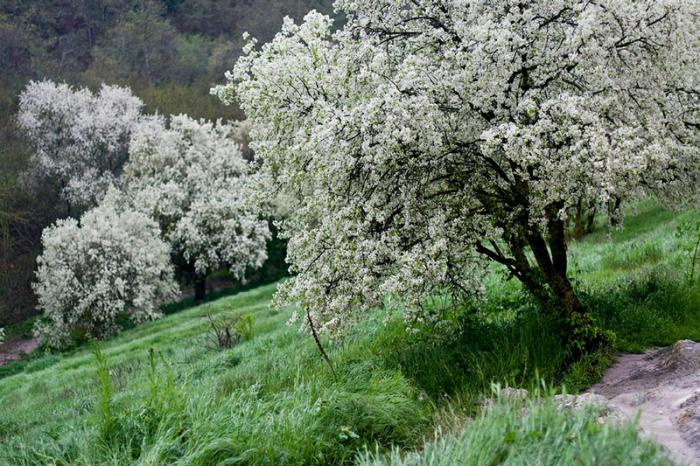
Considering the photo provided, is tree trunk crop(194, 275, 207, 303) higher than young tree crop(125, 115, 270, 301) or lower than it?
lower

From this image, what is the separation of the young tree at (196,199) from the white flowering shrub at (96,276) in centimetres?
332

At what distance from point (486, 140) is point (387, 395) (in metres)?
3.58

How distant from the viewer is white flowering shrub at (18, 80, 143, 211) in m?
46.5

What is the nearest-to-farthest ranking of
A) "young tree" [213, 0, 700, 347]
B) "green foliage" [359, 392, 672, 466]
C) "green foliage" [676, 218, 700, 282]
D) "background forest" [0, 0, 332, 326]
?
"green foliage" [359, 392, 672, 466], "young tree" [213, 0, 700, 347], "green foliage" [676, 218, 700, 282], "background forest" [0, 0, 332, 326]

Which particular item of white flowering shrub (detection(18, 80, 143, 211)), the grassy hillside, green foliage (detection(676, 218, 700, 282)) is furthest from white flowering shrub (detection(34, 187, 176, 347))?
green foliage (detection(676, 218, 700, 282))

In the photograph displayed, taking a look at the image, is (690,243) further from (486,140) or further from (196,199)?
(196,199)

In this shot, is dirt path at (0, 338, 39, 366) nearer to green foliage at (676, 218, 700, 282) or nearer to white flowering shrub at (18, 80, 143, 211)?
white flowering shrub at (18, 80, 143, 211)

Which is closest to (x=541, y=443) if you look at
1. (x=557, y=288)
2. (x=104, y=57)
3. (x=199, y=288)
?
(x=557, y=288)

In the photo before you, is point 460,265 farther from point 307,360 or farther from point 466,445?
point 466,445

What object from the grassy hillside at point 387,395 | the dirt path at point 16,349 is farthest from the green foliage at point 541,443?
the dirt path at point 16,349

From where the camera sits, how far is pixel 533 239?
9.73 metres

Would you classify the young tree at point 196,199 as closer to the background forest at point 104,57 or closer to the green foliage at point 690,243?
the background forest at point 104,57

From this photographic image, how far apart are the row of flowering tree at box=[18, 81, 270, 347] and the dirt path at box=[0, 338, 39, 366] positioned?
1.53 m

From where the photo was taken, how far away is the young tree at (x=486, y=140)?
792 centimetres
